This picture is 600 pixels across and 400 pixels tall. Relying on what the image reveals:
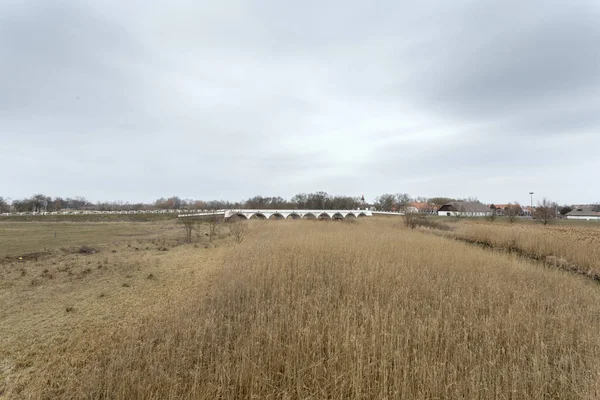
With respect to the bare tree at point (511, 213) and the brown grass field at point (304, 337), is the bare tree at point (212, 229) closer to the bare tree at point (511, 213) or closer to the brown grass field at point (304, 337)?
the brown grass field at point (304, 337)

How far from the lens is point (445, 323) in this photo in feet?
15.6

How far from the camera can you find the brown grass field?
3.43 metres

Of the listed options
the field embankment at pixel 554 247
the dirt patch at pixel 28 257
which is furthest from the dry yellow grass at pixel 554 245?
the dirt patch at pixel 28 257

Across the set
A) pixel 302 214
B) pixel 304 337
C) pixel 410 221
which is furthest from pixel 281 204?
pixel 304 337

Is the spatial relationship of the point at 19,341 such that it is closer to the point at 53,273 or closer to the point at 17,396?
the point at 17,396

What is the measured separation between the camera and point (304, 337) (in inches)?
167

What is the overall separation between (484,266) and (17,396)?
509 inches

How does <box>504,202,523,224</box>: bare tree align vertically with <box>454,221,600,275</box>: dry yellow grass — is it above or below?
above

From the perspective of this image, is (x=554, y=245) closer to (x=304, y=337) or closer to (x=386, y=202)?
(x=304, y=337)

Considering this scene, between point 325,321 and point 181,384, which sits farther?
point 325,321

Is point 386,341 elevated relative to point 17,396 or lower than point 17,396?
elevated

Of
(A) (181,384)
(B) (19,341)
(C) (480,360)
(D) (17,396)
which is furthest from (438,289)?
(B) (19,341)

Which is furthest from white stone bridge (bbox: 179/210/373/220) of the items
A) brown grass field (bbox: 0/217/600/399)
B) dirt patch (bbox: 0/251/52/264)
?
brown grass field (bbox: 0/217/600/399)

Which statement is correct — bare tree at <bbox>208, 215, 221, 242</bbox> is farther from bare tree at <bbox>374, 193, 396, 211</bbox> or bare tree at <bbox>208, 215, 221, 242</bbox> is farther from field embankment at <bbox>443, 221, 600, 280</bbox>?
bare tree at <bbox>374, 193, 396, 211</bbox>
